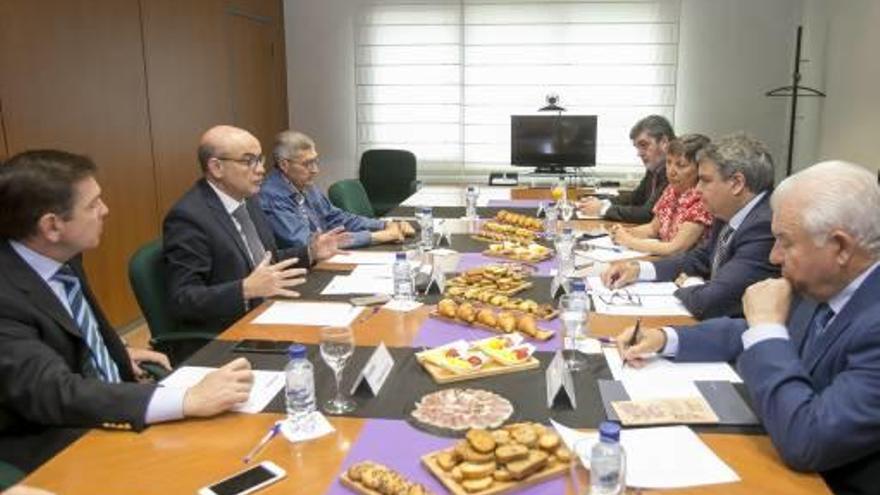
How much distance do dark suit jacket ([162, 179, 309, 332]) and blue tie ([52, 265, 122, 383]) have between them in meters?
0.49

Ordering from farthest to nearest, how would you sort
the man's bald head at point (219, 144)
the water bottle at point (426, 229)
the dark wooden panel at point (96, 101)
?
the dark wooden panel at point (96, 101), the water bottle at point (426, 229), the man's bald head at point (219, 144)

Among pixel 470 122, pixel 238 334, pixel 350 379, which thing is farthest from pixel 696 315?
pixel 470 122

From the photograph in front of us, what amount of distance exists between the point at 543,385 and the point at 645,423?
0.94 feet

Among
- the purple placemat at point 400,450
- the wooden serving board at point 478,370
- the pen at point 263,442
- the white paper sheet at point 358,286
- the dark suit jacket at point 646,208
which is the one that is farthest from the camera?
the dark suit jacket at point 646,208

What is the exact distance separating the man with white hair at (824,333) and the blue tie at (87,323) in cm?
163

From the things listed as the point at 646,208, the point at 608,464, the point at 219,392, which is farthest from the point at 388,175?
the point at 608,464

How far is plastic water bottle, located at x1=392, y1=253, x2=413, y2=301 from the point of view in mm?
2475

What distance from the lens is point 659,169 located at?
441cm

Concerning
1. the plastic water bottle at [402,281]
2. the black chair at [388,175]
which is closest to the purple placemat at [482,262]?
the plastic water bottle at [402,281]

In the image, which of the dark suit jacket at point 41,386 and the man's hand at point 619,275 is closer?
the dark suit jacket at point 41,386

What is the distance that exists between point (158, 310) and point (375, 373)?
1.19 metres

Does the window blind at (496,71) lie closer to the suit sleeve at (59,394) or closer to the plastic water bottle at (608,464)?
the suit sleeve at (59,394)

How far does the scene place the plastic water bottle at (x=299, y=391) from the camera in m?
1.53

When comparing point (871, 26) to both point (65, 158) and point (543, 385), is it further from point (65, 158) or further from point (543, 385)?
point (65, 158)
